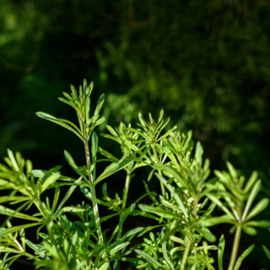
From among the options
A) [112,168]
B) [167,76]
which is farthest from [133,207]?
[167,76]

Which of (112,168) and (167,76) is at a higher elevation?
(167,76)

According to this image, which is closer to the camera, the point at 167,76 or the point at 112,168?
the point at 112,168

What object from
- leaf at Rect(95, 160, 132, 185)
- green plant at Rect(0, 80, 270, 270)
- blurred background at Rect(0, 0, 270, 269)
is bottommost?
green plant at Rect(0, 80, 270, 270)

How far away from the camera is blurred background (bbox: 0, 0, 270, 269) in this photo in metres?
1.67

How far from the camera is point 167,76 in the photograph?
2.06 metres

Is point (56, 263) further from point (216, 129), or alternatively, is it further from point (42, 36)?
point (42, 36)

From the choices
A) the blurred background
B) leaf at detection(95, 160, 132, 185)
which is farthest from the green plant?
the blurred background

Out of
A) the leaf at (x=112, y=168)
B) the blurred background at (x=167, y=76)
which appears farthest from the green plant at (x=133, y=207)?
the blurred background at (x=167, y=76)

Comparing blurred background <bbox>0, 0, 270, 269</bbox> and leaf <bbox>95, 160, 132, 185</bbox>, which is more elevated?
blurred background <bbox>0, 0, 270, 269</bbox>

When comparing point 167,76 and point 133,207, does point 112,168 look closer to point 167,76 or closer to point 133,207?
point 133,207

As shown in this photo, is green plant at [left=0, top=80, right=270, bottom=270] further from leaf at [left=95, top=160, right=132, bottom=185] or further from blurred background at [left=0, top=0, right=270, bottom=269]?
blurred background at [left=0, top=0, right=270, bottom=269]

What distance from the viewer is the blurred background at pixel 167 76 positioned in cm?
167

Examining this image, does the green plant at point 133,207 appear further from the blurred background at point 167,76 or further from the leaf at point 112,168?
the blurred background at point 167,76

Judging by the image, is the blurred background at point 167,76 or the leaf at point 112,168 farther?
the blurred background at point 167,76
